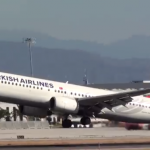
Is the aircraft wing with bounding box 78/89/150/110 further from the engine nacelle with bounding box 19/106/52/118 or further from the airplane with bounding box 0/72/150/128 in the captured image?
the engine nacelle with bounding box 19/106/52/118

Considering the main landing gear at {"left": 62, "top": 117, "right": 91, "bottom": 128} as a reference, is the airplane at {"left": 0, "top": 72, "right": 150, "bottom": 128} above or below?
above

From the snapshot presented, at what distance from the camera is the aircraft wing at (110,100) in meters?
50.9

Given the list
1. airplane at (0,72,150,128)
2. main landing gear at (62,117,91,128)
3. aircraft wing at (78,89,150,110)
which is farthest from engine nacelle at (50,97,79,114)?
main landing gear at (62,117,91,128)

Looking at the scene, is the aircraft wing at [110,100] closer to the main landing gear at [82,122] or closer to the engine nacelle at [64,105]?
the engine nacelle at [64,105]

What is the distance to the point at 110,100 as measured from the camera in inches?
2034

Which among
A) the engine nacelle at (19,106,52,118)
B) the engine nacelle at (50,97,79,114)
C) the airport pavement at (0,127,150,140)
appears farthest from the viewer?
the engine nacelle at (19,106,52,118)

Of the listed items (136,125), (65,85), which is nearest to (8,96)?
(65,85)

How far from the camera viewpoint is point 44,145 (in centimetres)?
2820

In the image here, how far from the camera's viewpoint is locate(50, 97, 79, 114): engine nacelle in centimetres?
4981

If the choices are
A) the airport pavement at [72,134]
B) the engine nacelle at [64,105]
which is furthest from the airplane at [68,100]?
the airport pavement at [72,134]

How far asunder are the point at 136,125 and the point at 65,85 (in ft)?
25.9

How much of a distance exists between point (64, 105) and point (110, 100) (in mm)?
3956

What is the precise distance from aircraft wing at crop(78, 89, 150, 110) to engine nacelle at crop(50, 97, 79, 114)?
0.68m

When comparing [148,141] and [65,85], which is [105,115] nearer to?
[65,85]
